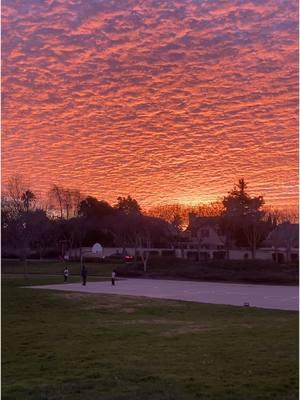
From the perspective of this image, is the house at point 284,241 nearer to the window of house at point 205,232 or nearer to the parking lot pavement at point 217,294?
the window of house at point 205,232

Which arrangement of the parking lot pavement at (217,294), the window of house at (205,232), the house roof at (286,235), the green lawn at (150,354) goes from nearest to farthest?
the green lawn at (150,354)
the parking lot pavement at (217,294)
the house roof at (286,235)
the window of house at (205,232)

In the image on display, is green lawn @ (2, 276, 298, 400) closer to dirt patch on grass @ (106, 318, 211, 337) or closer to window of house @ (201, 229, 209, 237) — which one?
dirt patch on grass @ (106, 318, 211, 337)

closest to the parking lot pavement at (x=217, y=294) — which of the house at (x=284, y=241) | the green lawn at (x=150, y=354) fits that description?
the green lawn at (x=150, y=354)

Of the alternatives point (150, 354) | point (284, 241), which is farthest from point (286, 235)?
point (150, 354)

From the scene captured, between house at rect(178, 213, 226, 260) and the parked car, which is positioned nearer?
the parked car

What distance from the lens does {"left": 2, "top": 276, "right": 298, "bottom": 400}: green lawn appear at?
A: 303 inches

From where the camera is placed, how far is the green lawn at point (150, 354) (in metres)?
7.70

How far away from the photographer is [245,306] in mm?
21422

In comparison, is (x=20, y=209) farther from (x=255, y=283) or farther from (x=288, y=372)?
(x=288, y=372)

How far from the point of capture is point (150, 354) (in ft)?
34.9

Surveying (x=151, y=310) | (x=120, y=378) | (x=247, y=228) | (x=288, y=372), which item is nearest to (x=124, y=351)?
(x=120, y=378)

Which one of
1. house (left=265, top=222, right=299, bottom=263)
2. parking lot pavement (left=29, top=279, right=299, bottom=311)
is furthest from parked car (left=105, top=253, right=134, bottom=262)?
parking lot pavement (left=29, top=279, right=299, bottom=311)

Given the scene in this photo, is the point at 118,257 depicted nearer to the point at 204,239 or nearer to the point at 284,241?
the point at 204,239

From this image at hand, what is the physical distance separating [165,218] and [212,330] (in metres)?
69.6
